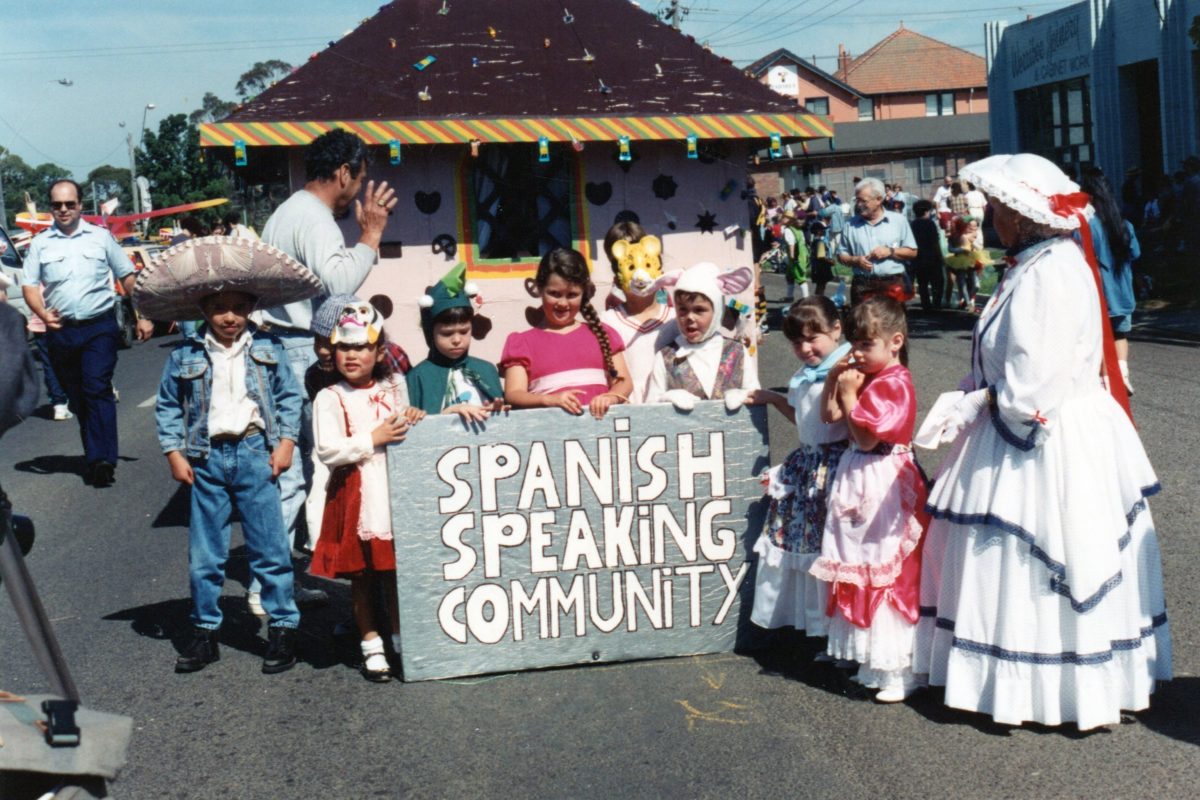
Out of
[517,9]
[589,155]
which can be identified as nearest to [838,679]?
[589,155]

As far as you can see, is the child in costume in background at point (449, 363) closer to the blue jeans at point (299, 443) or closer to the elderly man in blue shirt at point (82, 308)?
the blue jeans at point (299, 443)

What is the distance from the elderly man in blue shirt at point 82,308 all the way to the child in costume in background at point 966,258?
12.9 m

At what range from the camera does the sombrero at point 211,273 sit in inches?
218

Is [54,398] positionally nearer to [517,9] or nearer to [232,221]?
→ [232,221]

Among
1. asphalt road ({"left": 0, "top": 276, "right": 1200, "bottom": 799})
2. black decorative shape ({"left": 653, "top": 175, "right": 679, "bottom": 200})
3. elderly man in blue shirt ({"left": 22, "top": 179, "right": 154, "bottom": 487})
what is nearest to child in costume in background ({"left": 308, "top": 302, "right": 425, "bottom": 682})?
asphalt road ({"left": 0, "top": 276, "right": 1200, "bottom": 799})

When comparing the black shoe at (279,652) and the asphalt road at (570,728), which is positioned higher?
the black shoe at (279,652)

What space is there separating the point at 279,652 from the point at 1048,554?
3123 mm

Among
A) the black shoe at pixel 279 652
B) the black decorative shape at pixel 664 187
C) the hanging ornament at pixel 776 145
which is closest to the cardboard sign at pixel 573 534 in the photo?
the black shoe at pixel 279 652

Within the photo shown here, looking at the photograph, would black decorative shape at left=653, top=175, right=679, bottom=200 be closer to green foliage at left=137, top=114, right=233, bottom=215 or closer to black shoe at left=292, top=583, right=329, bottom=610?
black shoe at left=292, top=583, right=329, bottom=610

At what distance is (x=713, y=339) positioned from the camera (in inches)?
230

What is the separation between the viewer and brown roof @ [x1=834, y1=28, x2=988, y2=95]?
8625cm

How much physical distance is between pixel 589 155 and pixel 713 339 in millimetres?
5903

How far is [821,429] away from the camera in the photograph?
5289mm

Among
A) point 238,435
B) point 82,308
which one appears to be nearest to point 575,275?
point 238,435
